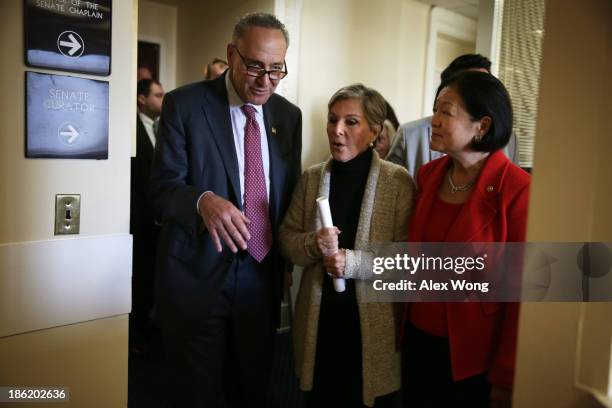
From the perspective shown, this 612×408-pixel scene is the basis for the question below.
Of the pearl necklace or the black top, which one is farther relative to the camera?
the black top

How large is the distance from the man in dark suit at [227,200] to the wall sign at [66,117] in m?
0.21

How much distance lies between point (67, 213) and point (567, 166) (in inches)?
51.7

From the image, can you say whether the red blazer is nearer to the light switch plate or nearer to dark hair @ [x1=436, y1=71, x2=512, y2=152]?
dark hair @ [x1=436, y1=71, x2=512, y2=152]

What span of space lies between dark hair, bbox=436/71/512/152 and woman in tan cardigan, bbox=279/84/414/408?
0.30 m

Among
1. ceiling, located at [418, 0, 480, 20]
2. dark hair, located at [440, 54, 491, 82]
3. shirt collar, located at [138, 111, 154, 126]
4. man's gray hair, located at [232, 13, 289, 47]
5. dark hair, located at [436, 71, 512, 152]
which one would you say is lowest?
dark hair, located at [436, 71, 512, 152]

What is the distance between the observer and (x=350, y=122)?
5.17 ft

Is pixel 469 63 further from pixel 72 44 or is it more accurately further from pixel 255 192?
pixel 72 44

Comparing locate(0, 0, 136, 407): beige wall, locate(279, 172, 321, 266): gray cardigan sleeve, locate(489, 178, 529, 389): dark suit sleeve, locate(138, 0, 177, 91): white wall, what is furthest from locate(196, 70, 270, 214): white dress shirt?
locate(138, 0, 177, 91): white wall

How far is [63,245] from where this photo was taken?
4.61 feet

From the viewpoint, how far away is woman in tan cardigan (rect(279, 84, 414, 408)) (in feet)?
4.95

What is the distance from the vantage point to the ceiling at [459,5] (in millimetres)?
4336

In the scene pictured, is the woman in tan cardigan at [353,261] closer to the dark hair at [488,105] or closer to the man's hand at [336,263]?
the man's hand at [336,263]

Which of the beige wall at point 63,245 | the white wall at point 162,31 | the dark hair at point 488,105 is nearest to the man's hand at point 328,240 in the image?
the dark hair at point 488,105

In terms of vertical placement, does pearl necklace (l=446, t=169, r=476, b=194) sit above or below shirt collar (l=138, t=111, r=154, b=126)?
below
